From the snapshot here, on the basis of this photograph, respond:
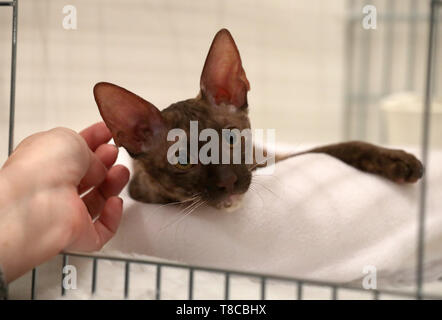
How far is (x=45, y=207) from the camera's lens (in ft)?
2.92

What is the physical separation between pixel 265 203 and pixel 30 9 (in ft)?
1.91

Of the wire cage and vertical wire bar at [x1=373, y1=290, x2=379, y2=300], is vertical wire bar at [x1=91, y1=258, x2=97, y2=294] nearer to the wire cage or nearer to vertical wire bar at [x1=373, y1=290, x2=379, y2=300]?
the wire cage

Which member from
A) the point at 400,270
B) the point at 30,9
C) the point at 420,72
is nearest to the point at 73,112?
the point at 30,9

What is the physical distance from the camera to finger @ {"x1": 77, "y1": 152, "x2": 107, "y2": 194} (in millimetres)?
1101

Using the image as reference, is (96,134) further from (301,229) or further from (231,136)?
(301,229)

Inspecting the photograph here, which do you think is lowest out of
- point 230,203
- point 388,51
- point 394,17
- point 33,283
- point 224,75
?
point 33,283

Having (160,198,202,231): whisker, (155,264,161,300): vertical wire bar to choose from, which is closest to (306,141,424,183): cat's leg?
(160,198,202,231): whisker

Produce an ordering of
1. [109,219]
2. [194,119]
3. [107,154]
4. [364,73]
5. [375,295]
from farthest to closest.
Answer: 1. [364,73]
2. [107,154]
3. [109,219]
4. [194,119]
5. [375,295]

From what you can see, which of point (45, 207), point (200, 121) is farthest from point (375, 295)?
point (45, 207)

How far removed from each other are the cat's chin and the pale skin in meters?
0.21

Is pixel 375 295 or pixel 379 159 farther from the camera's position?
pixel 379 159

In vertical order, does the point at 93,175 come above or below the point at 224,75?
below

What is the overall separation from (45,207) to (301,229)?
1.56 ft

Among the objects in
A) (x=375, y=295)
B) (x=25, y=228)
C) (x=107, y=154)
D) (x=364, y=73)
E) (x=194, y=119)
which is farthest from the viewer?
(x=364, y=73)
